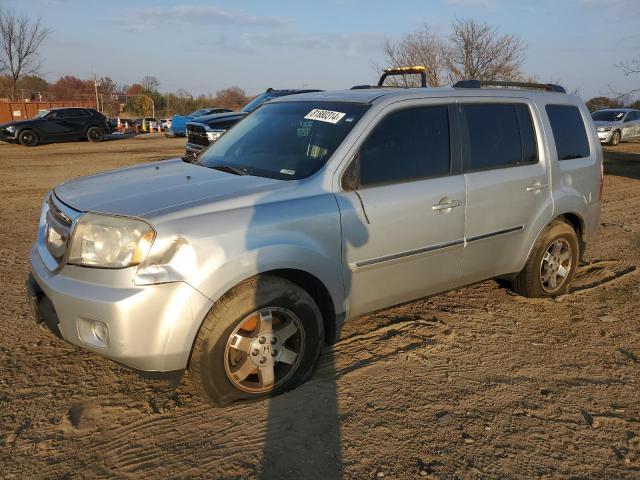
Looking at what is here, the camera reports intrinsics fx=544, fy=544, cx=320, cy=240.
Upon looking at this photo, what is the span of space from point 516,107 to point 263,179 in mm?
2334

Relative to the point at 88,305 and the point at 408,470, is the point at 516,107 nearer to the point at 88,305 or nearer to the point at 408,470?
the point at 408,470

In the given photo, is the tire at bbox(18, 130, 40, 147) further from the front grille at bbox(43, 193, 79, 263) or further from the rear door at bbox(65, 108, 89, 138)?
the front grille at bbox(43, 193, 79, 263)

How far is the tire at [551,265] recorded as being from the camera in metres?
4.64

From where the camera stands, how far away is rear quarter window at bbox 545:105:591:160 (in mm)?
4667

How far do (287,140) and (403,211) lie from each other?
0.98 meters

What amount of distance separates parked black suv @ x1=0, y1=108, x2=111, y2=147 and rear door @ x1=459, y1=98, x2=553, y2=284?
66.2 feet

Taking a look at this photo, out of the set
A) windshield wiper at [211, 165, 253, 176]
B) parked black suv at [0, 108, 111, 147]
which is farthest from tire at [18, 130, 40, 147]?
windshield wiper at [211, 165, 253, 176]

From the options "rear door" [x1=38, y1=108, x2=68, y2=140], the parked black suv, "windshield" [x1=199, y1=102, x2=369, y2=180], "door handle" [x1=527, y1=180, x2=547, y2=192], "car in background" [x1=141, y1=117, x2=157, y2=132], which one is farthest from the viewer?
"car in background" [x1=141, y1=117, x2=157, y2=132]

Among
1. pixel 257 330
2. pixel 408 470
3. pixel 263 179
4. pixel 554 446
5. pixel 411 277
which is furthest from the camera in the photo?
pixel 411 277

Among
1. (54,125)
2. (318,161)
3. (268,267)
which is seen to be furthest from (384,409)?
(54,125)

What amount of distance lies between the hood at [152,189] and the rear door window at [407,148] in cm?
65

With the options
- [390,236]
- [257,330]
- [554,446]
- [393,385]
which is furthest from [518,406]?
[257,330]

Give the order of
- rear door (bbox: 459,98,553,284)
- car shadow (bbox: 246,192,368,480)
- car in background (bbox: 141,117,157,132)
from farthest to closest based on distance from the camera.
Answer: car in background (bbox: 141,117,157,132), rear door (bbox: 459,98,553,284), car shadow (bbox: 246,192,368,480)

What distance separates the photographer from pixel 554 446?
2859mm
